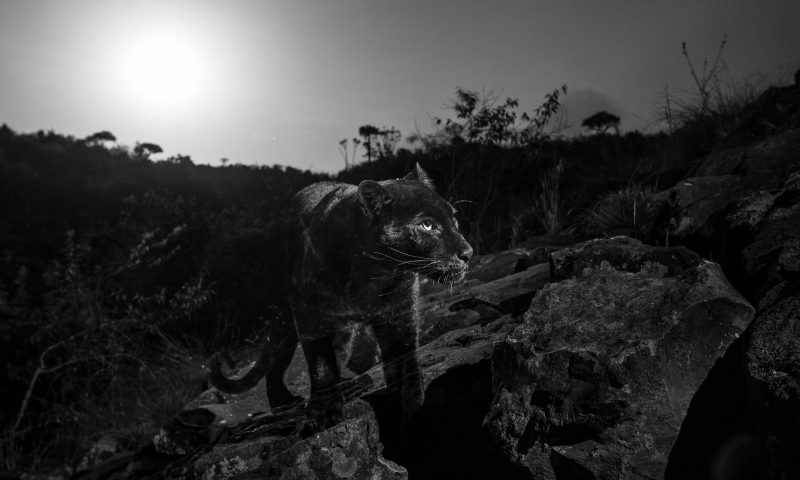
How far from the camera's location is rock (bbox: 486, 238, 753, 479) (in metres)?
2.31

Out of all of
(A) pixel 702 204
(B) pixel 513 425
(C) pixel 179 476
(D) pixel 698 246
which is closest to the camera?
(B) pixel 513 425

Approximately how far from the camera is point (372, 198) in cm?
314

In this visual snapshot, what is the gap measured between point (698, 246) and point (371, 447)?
3.52 meters

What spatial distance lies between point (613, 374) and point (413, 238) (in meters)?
1.42

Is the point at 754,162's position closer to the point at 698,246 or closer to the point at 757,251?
the point at 698,246

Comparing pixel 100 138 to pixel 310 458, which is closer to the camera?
pixel 310 458

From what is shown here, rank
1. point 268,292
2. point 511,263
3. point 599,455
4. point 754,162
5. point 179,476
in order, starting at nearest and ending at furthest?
point 599,455 < point 179,476 < point 754,162 < point 511,263 < point 268,292

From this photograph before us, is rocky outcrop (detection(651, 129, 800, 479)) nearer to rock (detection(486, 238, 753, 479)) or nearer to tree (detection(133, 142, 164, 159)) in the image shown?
rock (detection(486, 238, 753, 479))

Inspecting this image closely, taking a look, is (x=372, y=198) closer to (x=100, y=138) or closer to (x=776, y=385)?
(x=776, y=385)

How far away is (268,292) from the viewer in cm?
923

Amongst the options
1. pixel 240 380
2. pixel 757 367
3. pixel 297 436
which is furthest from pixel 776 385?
pixel 240 380

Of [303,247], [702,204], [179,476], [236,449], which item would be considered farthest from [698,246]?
[179,476]

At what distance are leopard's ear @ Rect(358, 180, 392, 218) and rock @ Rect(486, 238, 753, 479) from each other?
114 cm

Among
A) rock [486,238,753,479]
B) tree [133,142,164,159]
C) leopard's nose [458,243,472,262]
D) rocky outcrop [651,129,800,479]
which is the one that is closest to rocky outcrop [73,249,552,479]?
rock [486,238,753,479]
